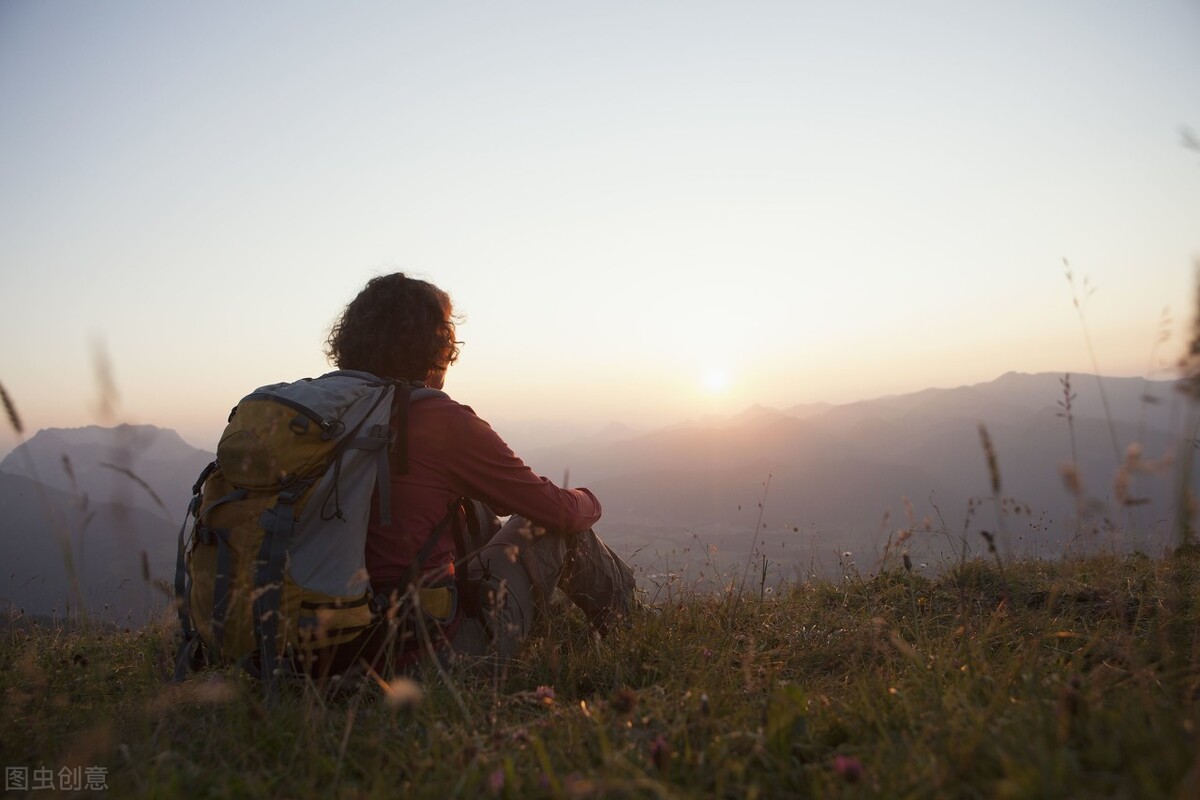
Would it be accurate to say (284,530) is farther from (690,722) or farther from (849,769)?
(849,769)

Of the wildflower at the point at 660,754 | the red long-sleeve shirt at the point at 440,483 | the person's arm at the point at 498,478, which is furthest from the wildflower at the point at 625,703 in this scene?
the person's arm at the point at 498,478

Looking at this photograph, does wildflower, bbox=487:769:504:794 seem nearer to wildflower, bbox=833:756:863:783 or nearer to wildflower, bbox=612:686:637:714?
wildflower, bbox=612:686:637:714

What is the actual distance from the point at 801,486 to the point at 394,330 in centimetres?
9701

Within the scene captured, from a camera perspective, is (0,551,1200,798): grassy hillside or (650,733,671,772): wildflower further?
(650,733,671,772): wildflower

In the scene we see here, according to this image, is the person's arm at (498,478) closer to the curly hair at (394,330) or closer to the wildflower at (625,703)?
the curly hair at (394,330)

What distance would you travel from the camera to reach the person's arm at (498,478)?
345cm

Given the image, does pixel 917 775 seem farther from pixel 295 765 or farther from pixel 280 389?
pixel 280 389

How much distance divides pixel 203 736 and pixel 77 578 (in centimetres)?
103

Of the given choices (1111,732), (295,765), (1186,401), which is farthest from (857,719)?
(295,765)

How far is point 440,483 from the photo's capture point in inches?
137

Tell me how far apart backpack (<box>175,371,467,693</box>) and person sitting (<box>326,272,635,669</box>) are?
0.19 m

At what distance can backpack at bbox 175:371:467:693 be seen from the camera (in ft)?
9.34

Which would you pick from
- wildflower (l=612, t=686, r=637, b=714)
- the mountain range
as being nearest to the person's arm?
the mountain range

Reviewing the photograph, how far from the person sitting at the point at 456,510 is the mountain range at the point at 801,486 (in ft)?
1.85
